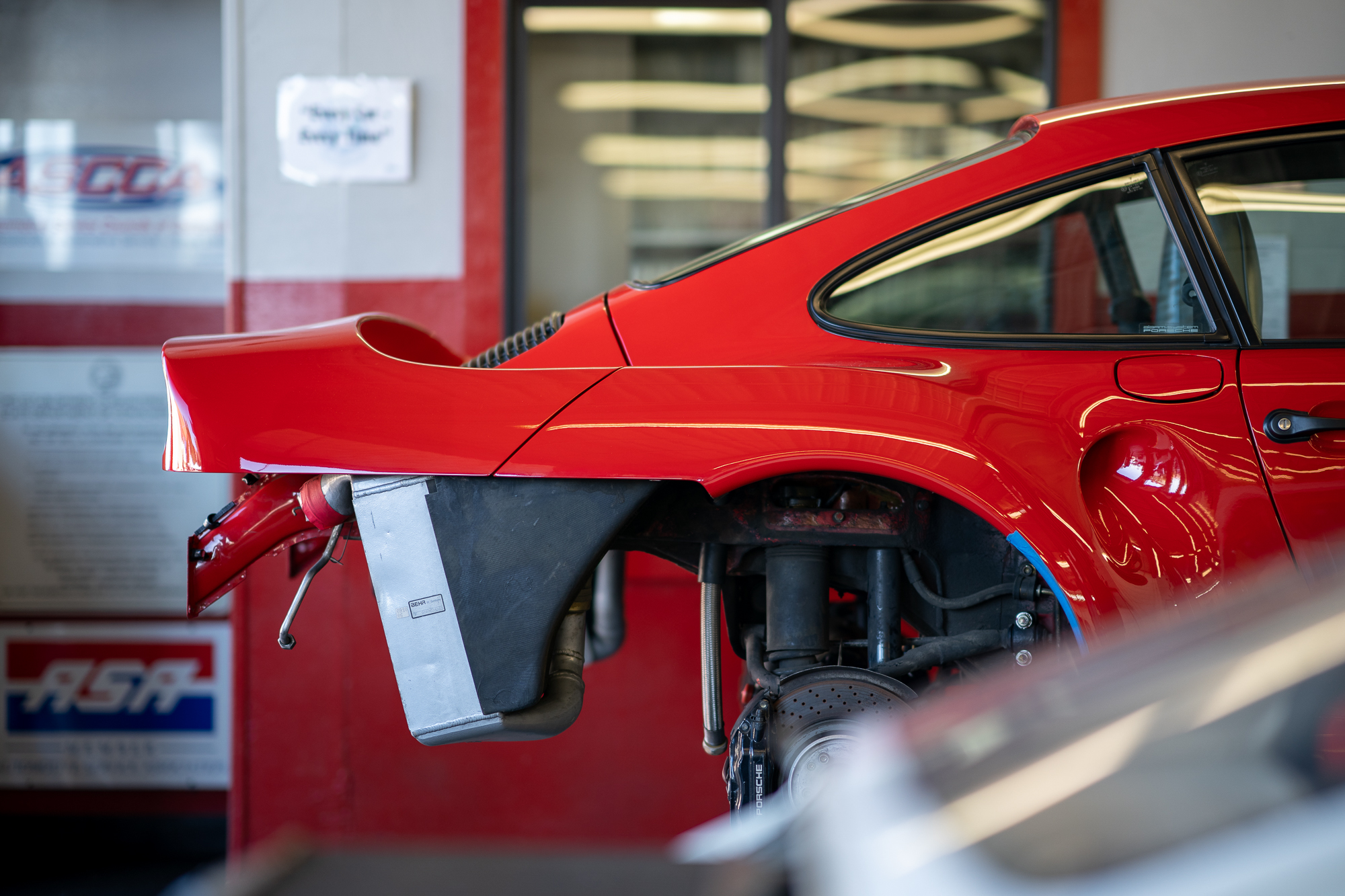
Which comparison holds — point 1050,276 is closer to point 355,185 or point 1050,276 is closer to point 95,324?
point 355,185

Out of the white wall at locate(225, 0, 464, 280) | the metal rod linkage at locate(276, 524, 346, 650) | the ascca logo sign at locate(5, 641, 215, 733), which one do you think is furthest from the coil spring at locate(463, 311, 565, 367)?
the ascca logo sign at locate(5, 641, 215, 733)

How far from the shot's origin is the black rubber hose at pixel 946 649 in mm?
1686

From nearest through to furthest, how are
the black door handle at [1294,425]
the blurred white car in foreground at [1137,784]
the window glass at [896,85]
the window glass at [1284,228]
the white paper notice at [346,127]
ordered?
the blurred white car in foreground at [1137,784], the black door handle at [1294,425], the window glass at [1284,228], the white paper notice at [346,127], the window glass at [896,85]

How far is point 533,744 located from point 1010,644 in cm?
184

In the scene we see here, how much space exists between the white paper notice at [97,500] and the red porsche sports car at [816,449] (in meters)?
2.17

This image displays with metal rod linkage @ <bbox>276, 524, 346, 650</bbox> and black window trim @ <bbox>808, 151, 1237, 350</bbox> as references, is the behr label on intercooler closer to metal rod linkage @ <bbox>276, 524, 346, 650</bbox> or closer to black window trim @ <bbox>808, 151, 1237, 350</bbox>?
metal rod linkage @ <bbox>276, 524, 346, 650</bbox>

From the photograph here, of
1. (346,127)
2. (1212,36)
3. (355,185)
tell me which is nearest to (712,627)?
(355,185)

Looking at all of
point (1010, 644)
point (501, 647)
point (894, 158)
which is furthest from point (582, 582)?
point (894, 158)

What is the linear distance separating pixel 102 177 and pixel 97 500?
130 cm

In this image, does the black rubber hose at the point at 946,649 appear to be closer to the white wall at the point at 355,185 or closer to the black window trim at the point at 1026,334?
the black window trim at the point at 1026,334

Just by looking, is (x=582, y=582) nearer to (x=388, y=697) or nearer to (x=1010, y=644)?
(x=1010, y=644)

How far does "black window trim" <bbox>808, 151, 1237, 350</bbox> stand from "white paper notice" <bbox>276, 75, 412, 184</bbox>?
76.9 inches

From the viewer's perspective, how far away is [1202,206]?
162 cm

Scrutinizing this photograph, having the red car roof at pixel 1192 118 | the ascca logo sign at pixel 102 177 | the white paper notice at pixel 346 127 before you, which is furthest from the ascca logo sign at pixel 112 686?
the red car roof at pixel 1192 118
